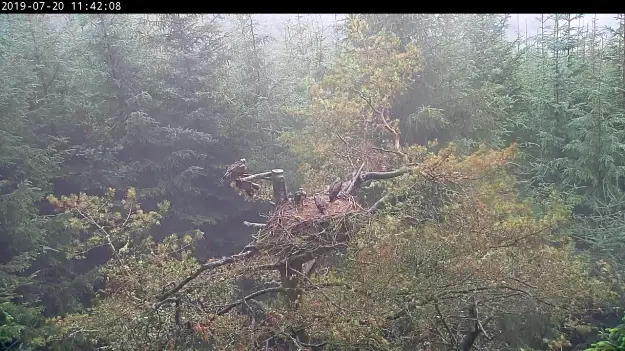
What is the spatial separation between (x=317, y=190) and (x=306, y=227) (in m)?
2.03

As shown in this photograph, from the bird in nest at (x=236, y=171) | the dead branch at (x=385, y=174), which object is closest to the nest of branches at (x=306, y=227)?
the bird in nest at (x=236, y=171)

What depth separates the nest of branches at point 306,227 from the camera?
15.5ft

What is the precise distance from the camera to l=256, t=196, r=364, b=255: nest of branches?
4.72 m

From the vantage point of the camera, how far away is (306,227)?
190 inches

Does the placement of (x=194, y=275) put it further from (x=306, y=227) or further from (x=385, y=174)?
(x=385, y=174)

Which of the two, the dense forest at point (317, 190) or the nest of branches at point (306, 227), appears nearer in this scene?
the dense forest at point (317, 190)

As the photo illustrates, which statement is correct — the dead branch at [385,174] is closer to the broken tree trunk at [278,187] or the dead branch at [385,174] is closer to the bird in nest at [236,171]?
the broken tree trunk at [278,187]

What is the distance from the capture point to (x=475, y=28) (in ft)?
33.2

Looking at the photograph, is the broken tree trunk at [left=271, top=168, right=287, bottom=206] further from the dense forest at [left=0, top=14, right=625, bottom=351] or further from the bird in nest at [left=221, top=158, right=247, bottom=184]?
the bird in nest at [left=221, top=158, right=247, bottom=184]

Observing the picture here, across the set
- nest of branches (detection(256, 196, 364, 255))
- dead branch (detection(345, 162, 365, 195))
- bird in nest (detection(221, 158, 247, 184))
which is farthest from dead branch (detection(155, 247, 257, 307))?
dead branch (detection(345, 162, 365, 195))

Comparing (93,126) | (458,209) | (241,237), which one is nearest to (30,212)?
(93,126)

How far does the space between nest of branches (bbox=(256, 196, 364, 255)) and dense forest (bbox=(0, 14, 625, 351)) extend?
1.1 inches

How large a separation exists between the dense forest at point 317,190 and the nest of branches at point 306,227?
0.03 metres

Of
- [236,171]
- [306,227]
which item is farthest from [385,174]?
[236,171]
